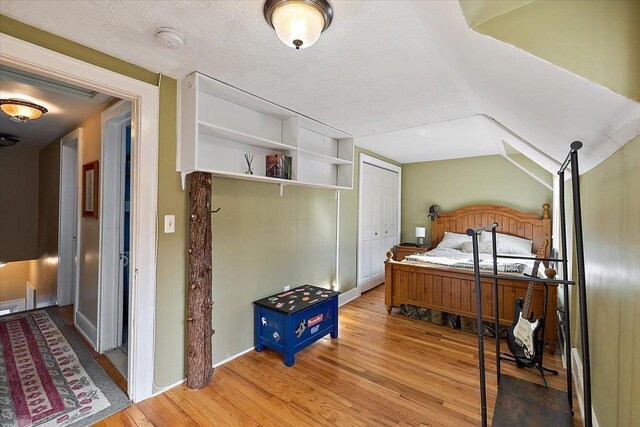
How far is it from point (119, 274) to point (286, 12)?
105 inches

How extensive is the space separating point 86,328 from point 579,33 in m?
4.01

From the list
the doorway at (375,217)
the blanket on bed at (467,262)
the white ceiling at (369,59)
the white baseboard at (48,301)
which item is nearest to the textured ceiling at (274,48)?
the white ceiling at (369,59)

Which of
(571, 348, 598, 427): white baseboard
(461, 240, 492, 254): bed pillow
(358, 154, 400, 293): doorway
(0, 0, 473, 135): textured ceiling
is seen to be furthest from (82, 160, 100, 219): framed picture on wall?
(461, 240, 492, 254): bed pillow

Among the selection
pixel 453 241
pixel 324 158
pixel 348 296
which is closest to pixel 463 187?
pixel 453 241

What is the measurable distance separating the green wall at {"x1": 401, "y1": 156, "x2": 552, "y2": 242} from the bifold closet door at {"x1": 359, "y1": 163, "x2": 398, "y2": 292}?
13.9 inches

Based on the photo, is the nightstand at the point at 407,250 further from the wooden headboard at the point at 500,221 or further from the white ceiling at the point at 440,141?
the white ceiling at the point at 440,141

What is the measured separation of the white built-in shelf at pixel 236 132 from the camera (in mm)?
1992

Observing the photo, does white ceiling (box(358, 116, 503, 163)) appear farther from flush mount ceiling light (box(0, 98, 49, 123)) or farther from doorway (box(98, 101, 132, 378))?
flush mount ceiling light (box(0, 98, 49, 123))

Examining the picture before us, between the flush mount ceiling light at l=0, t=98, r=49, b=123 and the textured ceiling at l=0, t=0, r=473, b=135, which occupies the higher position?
the textured ceiling at l=0, t=0, r=473, b=135

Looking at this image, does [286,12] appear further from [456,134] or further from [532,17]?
[456,134]

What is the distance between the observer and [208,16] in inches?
53.6

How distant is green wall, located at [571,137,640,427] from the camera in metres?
1.07

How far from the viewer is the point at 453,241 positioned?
4676 millimetres

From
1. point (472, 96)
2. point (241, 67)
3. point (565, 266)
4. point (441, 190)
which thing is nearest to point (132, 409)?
point (241, 67)
